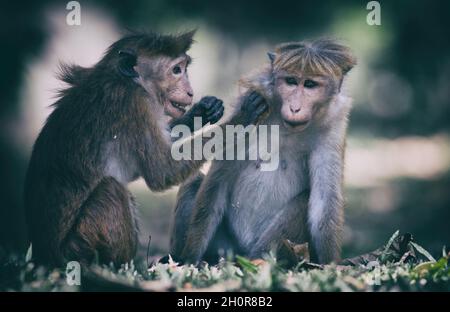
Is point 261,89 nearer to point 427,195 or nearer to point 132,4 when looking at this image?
point 132,4

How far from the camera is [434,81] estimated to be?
51.3 ft

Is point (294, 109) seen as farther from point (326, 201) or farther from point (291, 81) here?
point (326, 201)

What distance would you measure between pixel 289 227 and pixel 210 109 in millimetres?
1431

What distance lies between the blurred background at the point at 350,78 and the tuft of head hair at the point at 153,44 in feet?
1.27

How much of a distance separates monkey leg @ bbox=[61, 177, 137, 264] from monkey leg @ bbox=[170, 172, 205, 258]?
1.16 m

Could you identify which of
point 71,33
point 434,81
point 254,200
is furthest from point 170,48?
point 434,81

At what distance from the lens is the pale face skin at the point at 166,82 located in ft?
24.8

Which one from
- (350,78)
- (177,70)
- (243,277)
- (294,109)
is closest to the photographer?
(243,277)

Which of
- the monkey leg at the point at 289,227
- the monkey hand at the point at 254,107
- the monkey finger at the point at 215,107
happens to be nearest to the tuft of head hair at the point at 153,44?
the monkey finger at the point at 215,107

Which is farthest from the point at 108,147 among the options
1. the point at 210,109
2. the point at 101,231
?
the point at 210,109

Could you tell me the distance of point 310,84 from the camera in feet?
23.6

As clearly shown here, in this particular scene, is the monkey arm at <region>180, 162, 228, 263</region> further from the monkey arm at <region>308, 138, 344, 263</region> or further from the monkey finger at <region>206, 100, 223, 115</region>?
the monkey arm at <region>308, 138, 344, 263</region>

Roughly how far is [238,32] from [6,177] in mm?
6899

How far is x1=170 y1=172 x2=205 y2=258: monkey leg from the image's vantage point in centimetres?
Answer: 797
